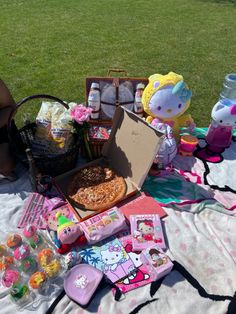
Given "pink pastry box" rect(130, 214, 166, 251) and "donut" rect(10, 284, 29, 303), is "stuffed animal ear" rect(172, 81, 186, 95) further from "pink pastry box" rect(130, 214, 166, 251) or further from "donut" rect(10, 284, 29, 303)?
"donut" rect(10, 284, 29, 303)

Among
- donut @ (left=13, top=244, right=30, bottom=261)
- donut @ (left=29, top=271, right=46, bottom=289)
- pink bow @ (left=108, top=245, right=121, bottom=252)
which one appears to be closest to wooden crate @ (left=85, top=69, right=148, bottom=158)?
pink bow @ (left=108, top=245, right=121, bottom=252)

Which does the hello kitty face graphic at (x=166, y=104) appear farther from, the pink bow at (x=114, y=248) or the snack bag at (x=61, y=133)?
the pink bow at (x=114, y=248)

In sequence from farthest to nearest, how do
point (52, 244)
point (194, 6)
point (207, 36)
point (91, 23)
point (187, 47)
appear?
1. point (194, 6)
2. point (91, 23)
3. point (207, 36)
4. point (187, 47)
5. point (52, 244)

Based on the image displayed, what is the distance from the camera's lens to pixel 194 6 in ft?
25.0

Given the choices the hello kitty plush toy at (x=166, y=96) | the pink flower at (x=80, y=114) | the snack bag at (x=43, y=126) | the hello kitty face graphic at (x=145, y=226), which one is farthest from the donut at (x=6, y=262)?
the hello kitty plush toy at (x=166, y=96)

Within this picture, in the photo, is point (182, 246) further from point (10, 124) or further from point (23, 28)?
point (23, 28)

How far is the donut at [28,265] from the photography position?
1735 millimetres

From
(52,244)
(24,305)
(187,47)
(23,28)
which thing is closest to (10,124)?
(52,244)

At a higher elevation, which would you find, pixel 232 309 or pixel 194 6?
pixel 194 6

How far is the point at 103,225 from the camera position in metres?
1.95

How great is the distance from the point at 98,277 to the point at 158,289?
0.35 metres

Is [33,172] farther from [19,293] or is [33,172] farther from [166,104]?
[166,104]

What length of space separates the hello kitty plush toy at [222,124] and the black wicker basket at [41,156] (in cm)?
121

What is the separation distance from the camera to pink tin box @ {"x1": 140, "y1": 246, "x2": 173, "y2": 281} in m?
1.73
